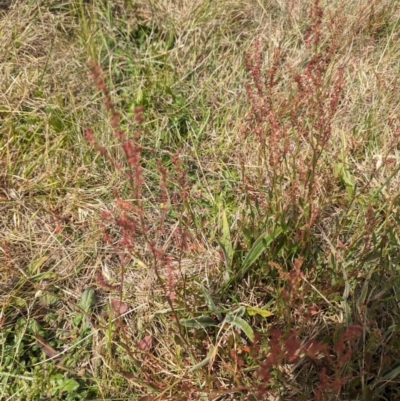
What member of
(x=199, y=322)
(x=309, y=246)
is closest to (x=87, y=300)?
(x=199, y=322)

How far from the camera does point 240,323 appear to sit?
5.20 feet

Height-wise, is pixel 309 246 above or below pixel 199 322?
above

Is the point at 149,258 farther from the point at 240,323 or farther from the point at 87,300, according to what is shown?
the point at 240,323

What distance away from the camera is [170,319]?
1.67 meters

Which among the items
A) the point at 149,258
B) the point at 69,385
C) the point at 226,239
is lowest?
the point at 69,385

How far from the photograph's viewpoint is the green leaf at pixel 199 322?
1580 mm

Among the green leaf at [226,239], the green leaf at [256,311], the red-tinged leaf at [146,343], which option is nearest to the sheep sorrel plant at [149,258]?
the red-tinged leaf at [146,343]

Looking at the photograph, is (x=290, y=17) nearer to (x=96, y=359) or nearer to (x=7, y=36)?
(x=7, y=36)

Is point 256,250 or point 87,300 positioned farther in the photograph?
point 87,300

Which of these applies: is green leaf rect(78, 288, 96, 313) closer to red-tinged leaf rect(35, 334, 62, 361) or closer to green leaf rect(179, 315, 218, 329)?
red-tinged leaf rect(35, 334, 62, 361)

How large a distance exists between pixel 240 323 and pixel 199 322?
0.12m

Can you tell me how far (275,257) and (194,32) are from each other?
4.39 ft

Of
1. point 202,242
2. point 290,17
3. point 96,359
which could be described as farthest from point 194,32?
point 96,359

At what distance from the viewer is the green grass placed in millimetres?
1527
